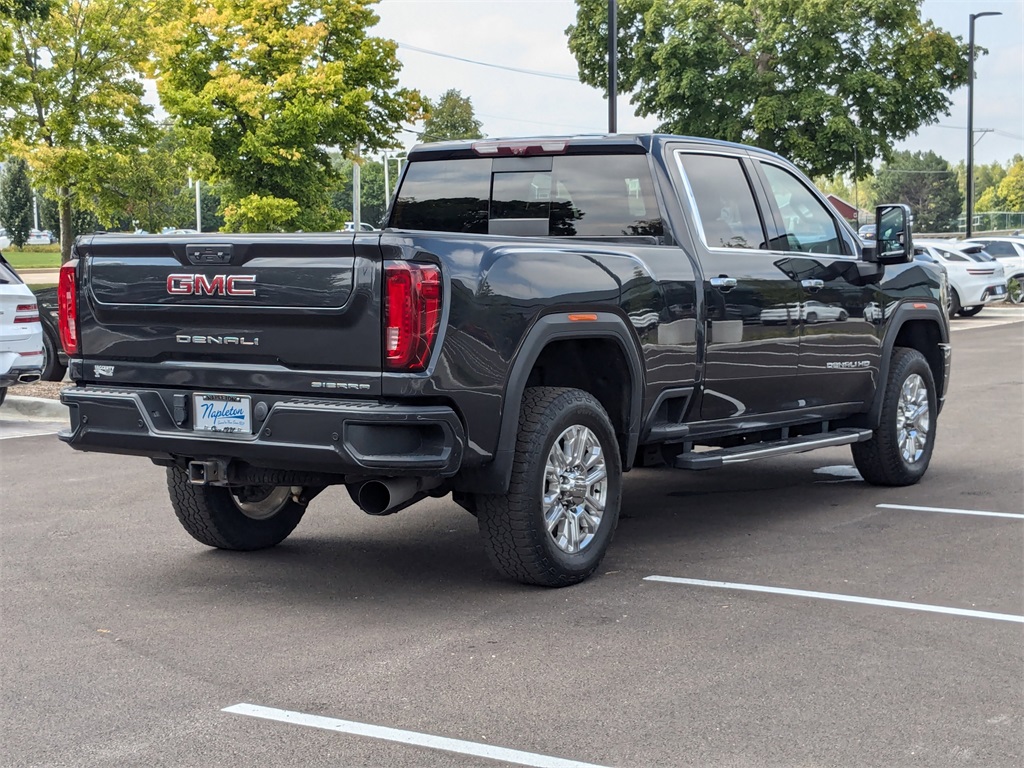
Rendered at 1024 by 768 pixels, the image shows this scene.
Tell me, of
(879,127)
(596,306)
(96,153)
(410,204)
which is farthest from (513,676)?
(879,127)

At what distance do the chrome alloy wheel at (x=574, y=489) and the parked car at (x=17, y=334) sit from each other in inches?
304

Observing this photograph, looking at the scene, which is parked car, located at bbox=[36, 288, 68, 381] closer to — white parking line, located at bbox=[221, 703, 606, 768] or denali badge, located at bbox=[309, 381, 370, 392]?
denali badge, located at bbox=[309, 381, 370, 392]

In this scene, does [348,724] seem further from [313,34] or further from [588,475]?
[313,34]

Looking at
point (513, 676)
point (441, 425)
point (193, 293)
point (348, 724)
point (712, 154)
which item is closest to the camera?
point (348, 724)

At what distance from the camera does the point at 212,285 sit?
584cm

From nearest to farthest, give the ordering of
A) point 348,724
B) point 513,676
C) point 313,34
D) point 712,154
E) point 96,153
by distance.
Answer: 1. point 348,724
2. point 513,676
3. point 712,154
4. point 96,153
5. point 313,34

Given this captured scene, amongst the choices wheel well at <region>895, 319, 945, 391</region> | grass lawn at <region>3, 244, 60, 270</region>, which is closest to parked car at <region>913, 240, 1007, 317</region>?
wheel well at <region>895, 319, 945, 391</region>

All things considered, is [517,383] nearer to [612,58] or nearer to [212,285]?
[212,285]

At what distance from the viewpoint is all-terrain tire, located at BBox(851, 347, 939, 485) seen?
885cm

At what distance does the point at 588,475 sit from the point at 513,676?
160 centimetres

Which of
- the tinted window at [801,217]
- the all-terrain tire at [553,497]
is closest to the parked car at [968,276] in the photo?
the tinted window at [801,217]

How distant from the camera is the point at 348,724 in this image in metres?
4.39

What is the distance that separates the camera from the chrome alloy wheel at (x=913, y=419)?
9062 millimetres

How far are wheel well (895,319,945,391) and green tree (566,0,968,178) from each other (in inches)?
1345
